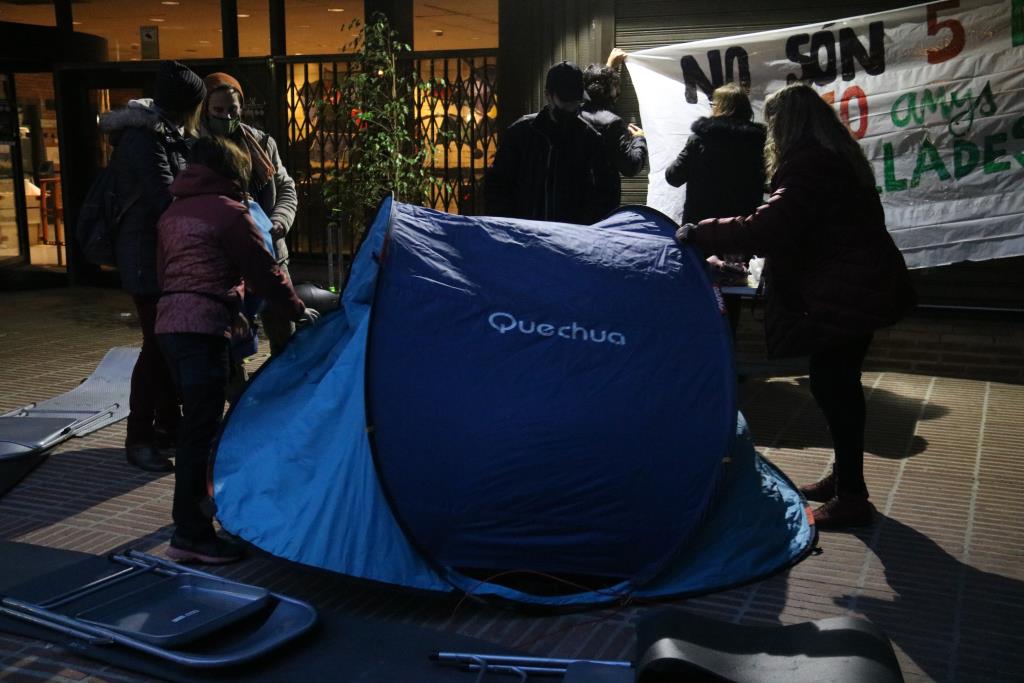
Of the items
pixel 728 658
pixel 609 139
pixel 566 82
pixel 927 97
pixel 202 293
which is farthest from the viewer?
pixel 927 97

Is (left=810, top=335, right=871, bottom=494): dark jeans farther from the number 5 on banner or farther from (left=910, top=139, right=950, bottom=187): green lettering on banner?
the number 5 on banner

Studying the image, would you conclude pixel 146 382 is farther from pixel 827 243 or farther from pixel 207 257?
pixel 827 243

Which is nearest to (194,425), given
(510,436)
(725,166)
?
(510,436)

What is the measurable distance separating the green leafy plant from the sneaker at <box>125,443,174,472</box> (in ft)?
13.1

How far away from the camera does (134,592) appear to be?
3979mm

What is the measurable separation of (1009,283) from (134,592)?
20.5ft

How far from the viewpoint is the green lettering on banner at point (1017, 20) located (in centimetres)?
710

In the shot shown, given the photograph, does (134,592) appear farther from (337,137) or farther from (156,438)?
(337,137)

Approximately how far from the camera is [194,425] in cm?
440

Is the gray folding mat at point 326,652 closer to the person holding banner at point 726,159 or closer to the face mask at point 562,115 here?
the face mask at point 562,115

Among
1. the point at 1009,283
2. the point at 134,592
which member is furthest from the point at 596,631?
the point at 1009,283

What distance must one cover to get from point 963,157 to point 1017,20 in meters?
0.91

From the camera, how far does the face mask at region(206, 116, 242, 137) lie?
5785 millimetres

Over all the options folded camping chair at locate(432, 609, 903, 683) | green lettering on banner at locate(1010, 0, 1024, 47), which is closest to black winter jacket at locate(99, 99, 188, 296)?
folded camping chair at locate(432, 609, 903, 683)
